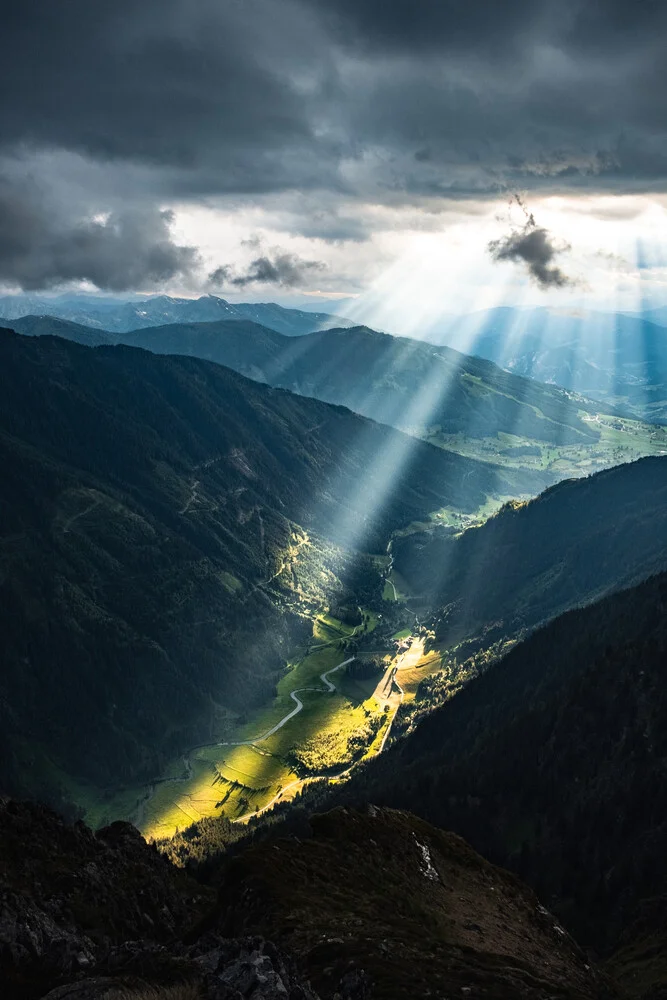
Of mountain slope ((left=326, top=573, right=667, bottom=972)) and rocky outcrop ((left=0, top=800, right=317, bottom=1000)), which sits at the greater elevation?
rocky outcrop ((left=0, top=800, right=317, bottom=1000))

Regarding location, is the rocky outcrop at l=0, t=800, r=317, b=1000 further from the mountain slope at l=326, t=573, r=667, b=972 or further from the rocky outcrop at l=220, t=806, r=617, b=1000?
the mountain slope at l=326, t=573, r=667, b=972

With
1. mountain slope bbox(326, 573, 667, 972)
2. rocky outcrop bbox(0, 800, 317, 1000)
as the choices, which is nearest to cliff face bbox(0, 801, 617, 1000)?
rocky outcrop bbox(0, 800, 317, 1000)

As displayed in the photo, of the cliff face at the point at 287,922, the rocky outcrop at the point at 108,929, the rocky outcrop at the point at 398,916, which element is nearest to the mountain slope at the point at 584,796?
the rocky outcrop at the point at 398,916

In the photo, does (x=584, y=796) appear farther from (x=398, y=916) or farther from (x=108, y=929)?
(x=108, y=929)

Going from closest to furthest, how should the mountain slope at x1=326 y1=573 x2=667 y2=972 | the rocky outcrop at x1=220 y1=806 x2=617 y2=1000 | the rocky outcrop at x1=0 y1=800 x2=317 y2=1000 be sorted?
the rocky outcrop at x1=0 y1=800 x2=317 y2=1000
the rocky outcrop at x1=220 y1=806 x2=617 y2=1000
the mountain slope at x1=326 y1=573 x2=667 y2=972

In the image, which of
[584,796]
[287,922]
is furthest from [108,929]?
[584,796]

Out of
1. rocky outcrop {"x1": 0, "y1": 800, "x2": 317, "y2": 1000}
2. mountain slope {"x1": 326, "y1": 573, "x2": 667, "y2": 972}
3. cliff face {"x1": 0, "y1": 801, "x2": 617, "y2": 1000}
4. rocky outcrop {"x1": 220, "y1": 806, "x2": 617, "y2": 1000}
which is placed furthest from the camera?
mountain slope {"x1": 326, "y1": 573, "x2": 667, "y2": 972}

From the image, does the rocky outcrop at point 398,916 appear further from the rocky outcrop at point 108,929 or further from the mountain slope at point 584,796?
the mountain slope at point 584,796

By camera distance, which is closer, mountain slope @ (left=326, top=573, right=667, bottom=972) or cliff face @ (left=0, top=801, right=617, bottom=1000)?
cliff face @ (left=0, top=801, right=617, bottom=1000)
